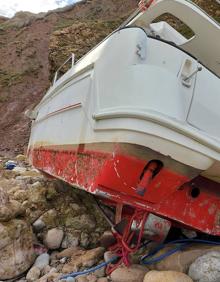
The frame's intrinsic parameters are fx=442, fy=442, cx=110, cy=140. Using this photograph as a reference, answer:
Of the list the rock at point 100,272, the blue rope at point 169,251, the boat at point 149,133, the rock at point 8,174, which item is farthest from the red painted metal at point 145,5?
the rock at point 8,174

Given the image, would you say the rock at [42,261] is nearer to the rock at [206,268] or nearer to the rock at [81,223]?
the rock at [81,223]

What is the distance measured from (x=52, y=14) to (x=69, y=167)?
21.4 metres

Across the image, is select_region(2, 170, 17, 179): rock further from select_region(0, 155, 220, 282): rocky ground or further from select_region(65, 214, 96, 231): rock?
select_region(65, 214, 96, 231): rock

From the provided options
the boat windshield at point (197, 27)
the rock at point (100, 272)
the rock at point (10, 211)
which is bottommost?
the rock at point (100, 272)

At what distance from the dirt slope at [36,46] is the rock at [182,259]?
9.67 m

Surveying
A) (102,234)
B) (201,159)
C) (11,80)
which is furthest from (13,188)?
(11,80)

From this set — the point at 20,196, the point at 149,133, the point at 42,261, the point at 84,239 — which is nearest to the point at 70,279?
the point at 42,261

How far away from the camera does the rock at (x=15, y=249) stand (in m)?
3.55

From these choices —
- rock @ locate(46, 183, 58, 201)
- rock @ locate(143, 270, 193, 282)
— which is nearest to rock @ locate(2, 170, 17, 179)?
rock @ locate(46, 183, 58, 201)

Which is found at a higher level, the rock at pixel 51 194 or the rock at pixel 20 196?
the rock at pixel 51 194

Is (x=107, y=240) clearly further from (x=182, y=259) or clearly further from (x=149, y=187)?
(x=149, y=187)

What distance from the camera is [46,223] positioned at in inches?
173

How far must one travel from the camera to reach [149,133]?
285 centimetres

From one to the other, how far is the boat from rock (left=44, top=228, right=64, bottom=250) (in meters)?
0.66
